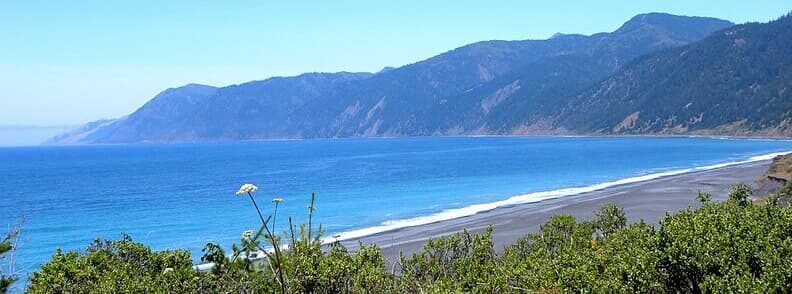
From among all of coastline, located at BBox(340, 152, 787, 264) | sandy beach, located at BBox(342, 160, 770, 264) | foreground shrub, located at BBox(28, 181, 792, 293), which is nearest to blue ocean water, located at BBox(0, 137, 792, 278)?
coastline, located at BBox(340, 152, 787, 264)

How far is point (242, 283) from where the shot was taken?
40.1 feet

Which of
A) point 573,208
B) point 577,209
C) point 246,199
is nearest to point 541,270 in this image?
point 577,209

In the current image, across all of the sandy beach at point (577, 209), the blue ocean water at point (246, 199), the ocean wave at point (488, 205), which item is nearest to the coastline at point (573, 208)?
the sandy beach at point (577, 209)

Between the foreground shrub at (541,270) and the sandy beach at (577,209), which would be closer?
the foreground shrub at (541,270)

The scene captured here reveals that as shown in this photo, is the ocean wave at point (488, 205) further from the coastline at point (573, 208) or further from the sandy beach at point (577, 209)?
the sandy beach at point (577, 209)

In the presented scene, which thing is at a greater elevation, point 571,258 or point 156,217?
point 571,258

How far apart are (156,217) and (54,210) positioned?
15.8m

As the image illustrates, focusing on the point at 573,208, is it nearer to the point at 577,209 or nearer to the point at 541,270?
the point at 577,209

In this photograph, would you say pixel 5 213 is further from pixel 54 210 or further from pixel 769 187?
pixel 769 187

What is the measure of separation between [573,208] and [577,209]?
848 mm

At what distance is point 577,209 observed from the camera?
51.4m

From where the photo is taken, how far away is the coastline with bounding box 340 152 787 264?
4147 cm

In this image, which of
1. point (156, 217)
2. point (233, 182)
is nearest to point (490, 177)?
point (233, 182)

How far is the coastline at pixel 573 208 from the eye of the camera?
41.5 metres
